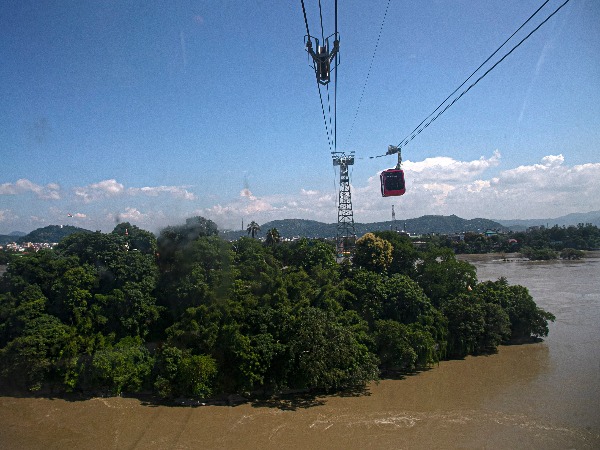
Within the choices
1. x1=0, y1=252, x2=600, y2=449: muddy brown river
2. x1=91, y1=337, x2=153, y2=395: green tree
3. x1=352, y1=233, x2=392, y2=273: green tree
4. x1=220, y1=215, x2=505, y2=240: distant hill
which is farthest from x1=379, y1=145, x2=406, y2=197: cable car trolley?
x1=220, y1=215, x2=505, y2=240: distant hill

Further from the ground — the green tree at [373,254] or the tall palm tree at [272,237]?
the tall palm tree at [272,237]

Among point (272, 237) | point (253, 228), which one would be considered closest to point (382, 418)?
point (272, 237)

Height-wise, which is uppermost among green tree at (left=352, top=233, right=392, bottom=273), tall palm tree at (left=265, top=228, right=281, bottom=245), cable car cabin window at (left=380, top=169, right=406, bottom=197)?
cable car cabin window at (left=380, top=169, right=406, bottom=197)

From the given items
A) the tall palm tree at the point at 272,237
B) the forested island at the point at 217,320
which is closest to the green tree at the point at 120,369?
the forested island at the point at 217,320

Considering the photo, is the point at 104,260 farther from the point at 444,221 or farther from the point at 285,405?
the point at 444,221

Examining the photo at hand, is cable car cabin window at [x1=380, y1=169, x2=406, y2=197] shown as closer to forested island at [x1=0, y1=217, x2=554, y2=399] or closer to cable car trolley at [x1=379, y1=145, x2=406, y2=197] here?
cable car trolley at [x1=379, y1=145, x2=406, y2=197]

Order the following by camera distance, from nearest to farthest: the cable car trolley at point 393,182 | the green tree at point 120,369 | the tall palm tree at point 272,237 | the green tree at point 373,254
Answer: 1. the cable car trolley at point 393,182
2. the green tree at point 120,369
3. the green tree at point 373,254
4. the tall palm tree at point 272,237

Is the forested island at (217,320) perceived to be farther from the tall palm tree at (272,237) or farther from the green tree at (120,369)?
the tall palm tree at (272,237)

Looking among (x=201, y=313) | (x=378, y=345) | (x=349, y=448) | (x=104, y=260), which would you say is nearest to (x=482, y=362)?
(x=378, y=345)
